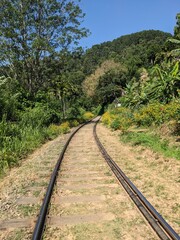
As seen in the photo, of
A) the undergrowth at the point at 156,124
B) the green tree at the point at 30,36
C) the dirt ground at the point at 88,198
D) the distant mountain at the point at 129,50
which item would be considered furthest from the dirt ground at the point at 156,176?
the distant mountain at the point at 129,50

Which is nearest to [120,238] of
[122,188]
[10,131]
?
[122,188]

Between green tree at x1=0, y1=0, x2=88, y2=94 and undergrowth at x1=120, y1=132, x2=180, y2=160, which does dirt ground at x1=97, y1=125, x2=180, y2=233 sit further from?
green tree at x1=0, y1=0, x2=88, y2=94

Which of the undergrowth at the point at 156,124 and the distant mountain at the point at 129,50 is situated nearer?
the undergrowth at the point at 156,124

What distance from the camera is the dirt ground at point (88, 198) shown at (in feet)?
14.9

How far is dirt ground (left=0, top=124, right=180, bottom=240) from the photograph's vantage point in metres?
4.55

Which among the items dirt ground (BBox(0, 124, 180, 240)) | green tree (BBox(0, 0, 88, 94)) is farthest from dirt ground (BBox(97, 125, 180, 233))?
green tree (BBox(0, 0, 88, 94))

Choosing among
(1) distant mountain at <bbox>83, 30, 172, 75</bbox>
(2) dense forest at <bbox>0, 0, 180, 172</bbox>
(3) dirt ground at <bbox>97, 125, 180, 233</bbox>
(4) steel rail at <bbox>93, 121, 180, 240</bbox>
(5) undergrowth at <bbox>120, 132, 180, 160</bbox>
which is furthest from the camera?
(1) distant mountain at <bbox>83, 30, 172, 75</bbox>

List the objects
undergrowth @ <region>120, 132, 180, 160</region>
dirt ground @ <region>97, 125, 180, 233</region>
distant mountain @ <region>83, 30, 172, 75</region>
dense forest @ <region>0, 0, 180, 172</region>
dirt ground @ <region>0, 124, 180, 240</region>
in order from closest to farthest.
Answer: dirt ground @ <region>0, 124, 180, 240</region>
dirt ground @ <region>97, 125, 180, 233</region>
undergrowth @ <region>120, 132, 180, 160</region>
dense forest @ <region>0, 0, 180, 172</region>
distant mountain @ <region>83, 30, 172, 75</region>

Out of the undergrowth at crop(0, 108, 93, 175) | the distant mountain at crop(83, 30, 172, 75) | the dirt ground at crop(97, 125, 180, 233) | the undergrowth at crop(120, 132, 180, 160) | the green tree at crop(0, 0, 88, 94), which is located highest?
the distant mountain at crop(83, 30, 172, 75)

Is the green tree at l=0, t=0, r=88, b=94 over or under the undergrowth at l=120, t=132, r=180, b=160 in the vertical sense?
over

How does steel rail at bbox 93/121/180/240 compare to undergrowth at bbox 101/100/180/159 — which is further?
undergrowth at bbox 101/100/180/159

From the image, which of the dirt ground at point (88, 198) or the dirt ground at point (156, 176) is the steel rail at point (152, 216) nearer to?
the dirt ground at point (88, 198)

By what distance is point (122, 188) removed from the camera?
6.57 metres

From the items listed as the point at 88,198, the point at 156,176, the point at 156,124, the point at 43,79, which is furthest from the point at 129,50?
the point at 88,198
